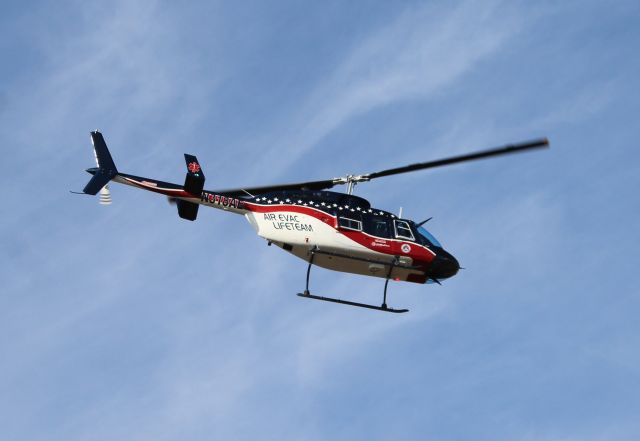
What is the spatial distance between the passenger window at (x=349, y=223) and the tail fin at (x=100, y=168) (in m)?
7.81

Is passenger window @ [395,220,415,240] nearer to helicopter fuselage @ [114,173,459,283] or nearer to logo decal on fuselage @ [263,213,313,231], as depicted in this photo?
helicopter fuselage @ [114,173,459,283]

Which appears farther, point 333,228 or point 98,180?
point 333,228

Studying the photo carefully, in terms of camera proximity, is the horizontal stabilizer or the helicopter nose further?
the helicopter nose

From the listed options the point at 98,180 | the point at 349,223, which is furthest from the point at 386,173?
the point at 98,180

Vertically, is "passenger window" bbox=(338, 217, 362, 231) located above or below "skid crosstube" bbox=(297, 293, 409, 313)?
above

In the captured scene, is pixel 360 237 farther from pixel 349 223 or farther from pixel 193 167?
pixel 193 167

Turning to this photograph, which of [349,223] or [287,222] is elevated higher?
[349,223]

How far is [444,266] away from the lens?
34.8 meters

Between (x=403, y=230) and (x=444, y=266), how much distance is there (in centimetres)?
203

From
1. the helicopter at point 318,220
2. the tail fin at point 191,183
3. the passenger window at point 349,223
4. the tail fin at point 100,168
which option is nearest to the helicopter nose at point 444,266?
the helicopter at point 318,220

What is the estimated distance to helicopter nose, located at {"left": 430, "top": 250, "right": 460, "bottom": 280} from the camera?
1367 inches

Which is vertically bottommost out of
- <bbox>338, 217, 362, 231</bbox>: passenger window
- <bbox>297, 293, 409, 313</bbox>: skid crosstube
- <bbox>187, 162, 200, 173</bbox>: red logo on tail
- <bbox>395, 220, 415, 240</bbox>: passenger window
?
<bbox>297, 293, 409, 313</bbox>: skid crosstube

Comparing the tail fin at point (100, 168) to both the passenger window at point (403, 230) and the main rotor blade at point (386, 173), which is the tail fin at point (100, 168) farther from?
the passenger window at point (403, 230)

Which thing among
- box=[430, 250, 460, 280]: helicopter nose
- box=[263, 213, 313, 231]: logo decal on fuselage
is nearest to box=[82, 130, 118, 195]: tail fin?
box=[263, 213, 313, 231]: logo decal on fuselage
